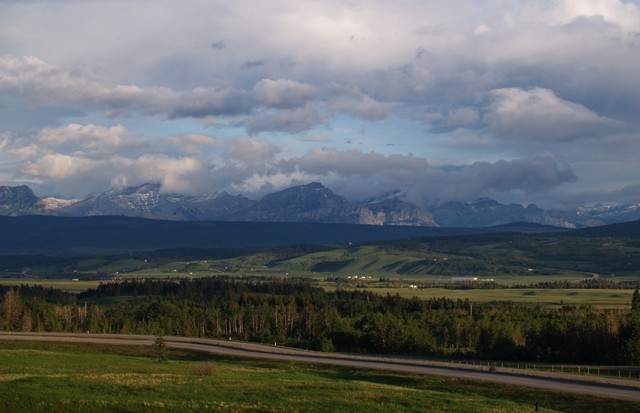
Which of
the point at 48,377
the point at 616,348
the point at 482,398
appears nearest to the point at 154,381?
the point at 48,377

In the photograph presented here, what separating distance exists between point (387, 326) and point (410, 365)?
36.1m

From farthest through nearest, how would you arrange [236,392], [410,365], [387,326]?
[387,326], [410,365], [236,392]

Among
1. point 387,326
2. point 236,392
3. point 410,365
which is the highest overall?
point 236,392

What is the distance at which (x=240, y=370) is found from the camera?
258 feet

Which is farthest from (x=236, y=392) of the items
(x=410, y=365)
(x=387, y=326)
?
(x=387, y=326)

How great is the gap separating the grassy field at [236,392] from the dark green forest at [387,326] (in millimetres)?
37729

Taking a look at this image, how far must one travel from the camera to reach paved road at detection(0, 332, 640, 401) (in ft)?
213

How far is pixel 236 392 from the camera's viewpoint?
2135 inches

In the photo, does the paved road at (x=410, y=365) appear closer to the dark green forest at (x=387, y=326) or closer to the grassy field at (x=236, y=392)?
the grassy field at (x=236, y=392)

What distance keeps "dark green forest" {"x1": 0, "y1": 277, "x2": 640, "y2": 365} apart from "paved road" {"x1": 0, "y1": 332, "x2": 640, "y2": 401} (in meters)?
17.3

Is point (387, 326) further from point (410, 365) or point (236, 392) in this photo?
point (236, 392)

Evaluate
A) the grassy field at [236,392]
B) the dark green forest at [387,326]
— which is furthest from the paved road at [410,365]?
the dark green forest at [387,326]

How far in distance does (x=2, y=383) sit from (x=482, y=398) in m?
32.3

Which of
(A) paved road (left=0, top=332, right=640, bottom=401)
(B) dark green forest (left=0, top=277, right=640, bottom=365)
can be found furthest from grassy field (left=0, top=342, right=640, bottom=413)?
(B) dark green forest (left=0, top=277, right=640, bottom=365)
